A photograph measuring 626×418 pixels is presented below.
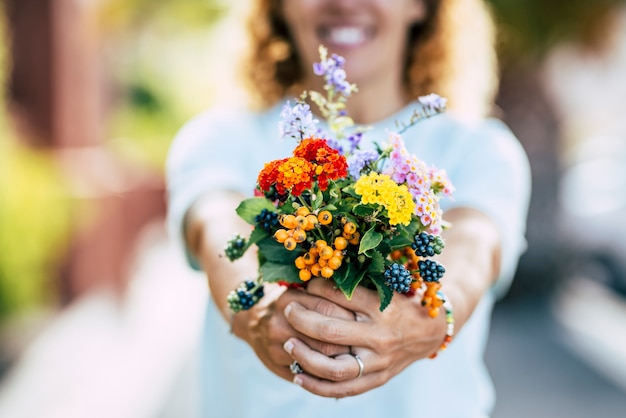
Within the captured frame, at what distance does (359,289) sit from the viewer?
5.24ft

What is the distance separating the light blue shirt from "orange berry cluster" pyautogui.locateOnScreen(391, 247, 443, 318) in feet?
1.35

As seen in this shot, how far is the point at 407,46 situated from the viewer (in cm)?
252

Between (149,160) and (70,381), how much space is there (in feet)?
26.5

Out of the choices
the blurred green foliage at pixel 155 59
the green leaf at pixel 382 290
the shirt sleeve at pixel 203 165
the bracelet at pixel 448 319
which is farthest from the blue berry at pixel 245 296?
the blurred green foliage at pixel 155 59

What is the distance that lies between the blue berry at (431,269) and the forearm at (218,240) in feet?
1.39

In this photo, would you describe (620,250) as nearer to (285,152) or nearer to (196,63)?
(285,152)

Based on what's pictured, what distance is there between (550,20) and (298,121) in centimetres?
651

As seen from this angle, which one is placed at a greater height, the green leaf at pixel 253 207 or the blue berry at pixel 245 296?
the green leaf at pixel 253 207

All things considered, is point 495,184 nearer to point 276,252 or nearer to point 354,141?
point 354,141

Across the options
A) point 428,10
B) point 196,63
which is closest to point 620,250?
point 428,10

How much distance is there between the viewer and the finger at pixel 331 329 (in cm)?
156

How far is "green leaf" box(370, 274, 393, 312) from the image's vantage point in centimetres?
152

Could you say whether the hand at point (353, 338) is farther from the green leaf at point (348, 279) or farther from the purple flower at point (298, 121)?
the purple flower at point (298, 121)

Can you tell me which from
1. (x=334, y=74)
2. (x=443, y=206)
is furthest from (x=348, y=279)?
(x=443, y=206)
